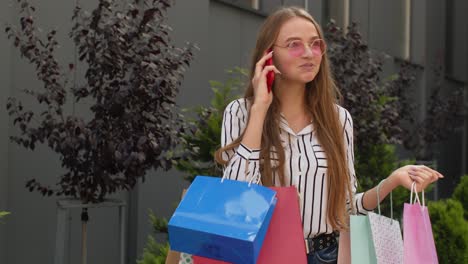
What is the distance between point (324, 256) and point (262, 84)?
25.7 inches

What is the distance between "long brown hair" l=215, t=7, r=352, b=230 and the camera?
2.58 metres

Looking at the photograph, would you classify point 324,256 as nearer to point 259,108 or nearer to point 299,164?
point 299,164

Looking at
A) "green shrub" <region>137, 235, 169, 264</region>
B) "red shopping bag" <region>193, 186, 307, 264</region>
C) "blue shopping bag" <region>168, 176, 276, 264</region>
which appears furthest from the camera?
"green shrub" <region>137, 235, 169, 264</region>

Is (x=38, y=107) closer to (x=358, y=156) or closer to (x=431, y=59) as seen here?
(x=358, y=156)

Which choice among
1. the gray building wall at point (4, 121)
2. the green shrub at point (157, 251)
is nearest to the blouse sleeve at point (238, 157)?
the green shrub at point (157, 251)

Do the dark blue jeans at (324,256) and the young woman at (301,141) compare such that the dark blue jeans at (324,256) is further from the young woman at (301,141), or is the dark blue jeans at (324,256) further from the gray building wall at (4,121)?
the gray building wall at (4,121)

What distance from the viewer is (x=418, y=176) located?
2547 mm

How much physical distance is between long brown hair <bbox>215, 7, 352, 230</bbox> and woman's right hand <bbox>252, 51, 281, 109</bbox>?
0.12m

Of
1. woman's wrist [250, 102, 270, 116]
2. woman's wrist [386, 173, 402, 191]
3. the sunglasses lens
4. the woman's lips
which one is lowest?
woman's wrist [386, 173, 402, 191]

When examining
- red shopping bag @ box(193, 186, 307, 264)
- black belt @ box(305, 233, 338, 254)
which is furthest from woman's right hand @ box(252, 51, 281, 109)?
black belt @ box(305, 233, 338, 254)

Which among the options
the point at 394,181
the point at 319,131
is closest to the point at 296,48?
the point at 319,131

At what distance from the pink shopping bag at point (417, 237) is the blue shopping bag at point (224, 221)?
0.49 meters

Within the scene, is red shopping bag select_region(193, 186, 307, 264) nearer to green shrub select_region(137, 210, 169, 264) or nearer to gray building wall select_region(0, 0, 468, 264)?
green shrub select_region(137, 210, 169, 264)

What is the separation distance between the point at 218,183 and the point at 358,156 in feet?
20.2
